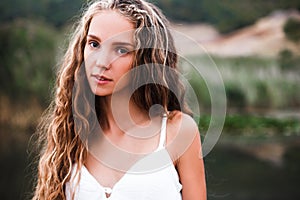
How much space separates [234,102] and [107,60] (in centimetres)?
451

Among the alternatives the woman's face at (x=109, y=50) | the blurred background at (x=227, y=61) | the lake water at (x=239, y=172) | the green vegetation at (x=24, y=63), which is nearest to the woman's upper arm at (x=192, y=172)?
the woman's face at (x=109, y=50)

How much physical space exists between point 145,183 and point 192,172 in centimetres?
9

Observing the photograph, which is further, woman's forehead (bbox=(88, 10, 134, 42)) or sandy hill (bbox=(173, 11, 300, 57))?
sandy hill (bbox=(173, 11, 300, 57))

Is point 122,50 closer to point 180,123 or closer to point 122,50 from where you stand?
point 122,50

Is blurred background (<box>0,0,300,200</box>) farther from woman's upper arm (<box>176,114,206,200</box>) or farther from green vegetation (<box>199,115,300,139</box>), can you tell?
woman's upper arm (<box>176,114,206,200</box>)

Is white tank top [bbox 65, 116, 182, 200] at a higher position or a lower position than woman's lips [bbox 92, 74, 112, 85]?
lower

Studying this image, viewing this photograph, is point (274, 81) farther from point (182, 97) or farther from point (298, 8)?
point (182, 97)

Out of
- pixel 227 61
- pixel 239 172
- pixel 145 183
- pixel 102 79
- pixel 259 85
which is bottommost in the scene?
pixel 239 172

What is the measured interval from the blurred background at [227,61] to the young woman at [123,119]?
3.75 meters

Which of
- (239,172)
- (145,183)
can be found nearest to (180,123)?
(145,183)

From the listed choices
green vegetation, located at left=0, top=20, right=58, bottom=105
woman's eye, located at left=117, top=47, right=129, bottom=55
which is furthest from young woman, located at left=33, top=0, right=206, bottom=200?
green vegetation, located at left=0, top=20, right=58, bottom=105

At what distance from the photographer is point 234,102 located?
5.34m

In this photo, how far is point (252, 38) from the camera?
5395mm

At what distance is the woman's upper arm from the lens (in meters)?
0.96
